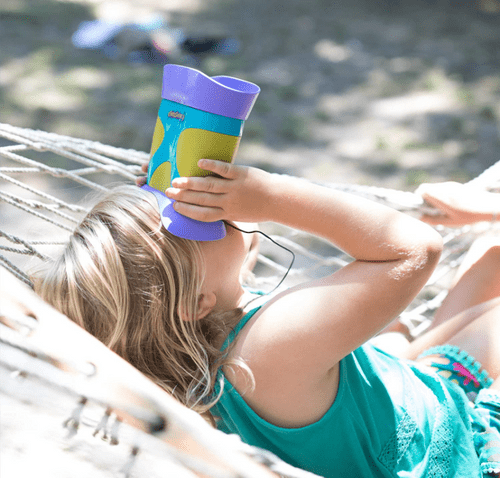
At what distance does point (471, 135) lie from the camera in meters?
2.73

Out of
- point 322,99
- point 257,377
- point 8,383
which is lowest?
point 322,99

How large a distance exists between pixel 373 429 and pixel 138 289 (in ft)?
1.28

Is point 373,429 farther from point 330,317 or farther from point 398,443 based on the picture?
point 330,317

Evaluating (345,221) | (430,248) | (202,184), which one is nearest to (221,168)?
(202,184)

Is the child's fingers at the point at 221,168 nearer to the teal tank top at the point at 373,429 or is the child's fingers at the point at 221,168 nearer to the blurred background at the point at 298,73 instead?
the teal tank top at the point at 373,429

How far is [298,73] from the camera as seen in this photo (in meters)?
3.49

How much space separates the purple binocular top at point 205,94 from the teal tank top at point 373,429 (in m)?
0.29

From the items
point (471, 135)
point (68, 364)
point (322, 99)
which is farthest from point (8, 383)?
point (322, 99)

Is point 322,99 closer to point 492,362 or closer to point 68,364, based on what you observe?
point 492,362

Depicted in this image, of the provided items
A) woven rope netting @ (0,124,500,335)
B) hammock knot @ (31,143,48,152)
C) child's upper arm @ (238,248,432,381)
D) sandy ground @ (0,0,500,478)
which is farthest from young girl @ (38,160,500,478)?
sandy ground @ (0,0,500,478)

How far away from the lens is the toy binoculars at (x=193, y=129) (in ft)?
2.17

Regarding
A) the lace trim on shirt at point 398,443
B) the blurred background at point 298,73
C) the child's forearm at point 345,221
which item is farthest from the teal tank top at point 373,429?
the blurred background at point 298,73

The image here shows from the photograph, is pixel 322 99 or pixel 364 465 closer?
pixel 364 465

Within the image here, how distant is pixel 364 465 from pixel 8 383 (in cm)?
53
